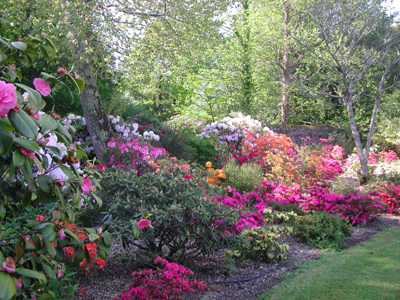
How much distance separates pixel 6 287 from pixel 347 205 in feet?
20.1

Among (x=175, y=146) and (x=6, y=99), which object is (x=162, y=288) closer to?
(x=6, y=99)

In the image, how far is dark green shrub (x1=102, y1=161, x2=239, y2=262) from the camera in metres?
3.41

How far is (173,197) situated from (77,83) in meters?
2.16

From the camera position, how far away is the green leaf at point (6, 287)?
1.06 meters

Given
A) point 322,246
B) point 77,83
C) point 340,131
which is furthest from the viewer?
point 340,131

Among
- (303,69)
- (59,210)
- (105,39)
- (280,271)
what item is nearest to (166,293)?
(59,210)

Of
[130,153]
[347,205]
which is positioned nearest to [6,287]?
[130,153]

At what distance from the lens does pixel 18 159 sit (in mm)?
1191

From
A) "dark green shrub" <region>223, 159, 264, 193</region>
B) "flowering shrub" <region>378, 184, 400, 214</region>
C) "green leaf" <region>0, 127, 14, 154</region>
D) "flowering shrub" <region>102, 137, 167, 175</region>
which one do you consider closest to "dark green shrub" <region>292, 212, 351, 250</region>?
"dark green shrub" <region>223, 159, 264, 193</region>

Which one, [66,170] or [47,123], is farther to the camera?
[66,170]

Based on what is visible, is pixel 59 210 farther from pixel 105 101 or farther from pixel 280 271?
pixel 105 101

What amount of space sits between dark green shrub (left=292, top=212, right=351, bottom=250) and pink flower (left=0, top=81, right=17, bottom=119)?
4624 mm

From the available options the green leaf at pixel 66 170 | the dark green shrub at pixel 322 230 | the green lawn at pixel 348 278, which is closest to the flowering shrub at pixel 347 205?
the dark green shrub at pixel 322 230

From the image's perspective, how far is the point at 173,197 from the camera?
3625mm
